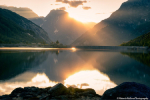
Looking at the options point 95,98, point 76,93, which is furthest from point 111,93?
point 76,93

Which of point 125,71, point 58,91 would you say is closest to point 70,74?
point 125,71

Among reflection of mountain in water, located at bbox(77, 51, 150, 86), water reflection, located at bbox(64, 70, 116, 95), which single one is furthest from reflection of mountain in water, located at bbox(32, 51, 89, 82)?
reflection of mountain in water, located at bbox(77, 51, 150, 86)

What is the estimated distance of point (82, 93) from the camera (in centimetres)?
1516

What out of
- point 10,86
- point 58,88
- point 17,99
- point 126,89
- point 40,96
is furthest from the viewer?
point 10,86

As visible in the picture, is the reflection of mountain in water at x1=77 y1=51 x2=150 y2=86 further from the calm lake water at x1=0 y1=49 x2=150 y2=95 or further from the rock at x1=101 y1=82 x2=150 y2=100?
the rock at x1=101 y1=82 x2=150 y2=100

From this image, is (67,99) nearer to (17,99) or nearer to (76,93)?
(76,93)

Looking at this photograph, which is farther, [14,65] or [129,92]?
[14,65]

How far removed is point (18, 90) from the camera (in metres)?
14.9

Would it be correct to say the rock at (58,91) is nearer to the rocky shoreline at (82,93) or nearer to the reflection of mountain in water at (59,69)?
the rocky shoreline at (82,93)

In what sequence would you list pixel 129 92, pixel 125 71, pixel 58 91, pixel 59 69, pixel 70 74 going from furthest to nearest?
pixel 59 69 → pixel 125 71 → pixel 70 74 → pixel 58 91 → pixel 129 92

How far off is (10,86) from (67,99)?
8.16m

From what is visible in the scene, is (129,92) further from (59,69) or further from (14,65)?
(14,65)

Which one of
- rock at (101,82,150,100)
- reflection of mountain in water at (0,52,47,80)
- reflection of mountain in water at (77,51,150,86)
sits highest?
rock at (101,82,150,100)

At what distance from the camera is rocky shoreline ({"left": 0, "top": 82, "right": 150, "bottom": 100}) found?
9.56 metres
